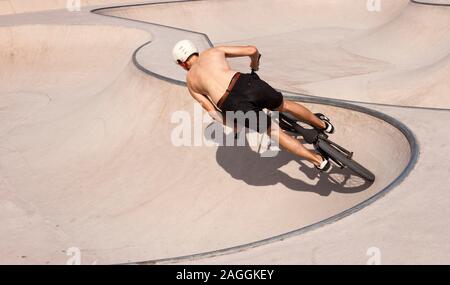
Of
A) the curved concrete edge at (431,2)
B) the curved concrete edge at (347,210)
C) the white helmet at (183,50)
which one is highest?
the curved concrete edge at (431,2)

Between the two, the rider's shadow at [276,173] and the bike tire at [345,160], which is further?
the rider's shadow at [276,173]

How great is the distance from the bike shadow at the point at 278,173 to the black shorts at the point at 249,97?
1.93 m

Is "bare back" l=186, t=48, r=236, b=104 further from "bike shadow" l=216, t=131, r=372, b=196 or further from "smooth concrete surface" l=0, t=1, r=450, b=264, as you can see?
"bike shadow" l=216, t=131, r=372, b=196

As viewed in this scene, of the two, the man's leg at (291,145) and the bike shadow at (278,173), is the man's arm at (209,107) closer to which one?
the man's leg at (291,145)

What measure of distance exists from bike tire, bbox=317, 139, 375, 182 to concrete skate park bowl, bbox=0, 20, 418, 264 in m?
0.14

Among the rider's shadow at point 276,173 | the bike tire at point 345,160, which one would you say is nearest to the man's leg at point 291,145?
the bike tire at point 345,160

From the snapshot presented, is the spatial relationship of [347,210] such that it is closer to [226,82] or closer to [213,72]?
[226,82]

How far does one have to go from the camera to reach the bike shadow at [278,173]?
7465mm

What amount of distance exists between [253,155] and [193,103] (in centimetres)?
209

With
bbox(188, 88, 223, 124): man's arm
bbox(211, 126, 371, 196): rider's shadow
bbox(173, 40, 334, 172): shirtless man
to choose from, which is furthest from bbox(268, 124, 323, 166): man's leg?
bbox(211, 126, 371, 196): rider's shadow

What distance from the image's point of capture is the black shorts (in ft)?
20.0

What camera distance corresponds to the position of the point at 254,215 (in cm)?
767

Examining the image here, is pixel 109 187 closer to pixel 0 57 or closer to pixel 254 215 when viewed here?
pixel 254 215

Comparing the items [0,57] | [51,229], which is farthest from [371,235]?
[0,57]
